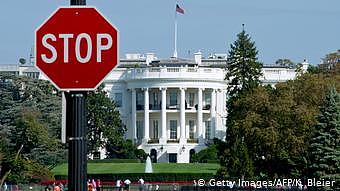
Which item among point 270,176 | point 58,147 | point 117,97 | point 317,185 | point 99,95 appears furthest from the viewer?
point 117,97

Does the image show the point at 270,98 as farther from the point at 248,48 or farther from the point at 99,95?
the point at 99,95

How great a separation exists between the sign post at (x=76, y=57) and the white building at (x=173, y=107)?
96.6m

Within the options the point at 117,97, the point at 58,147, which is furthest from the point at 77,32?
the point at 117,97

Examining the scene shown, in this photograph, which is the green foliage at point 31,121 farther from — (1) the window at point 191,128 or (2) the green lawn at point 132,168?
(1) the window at point 191,128

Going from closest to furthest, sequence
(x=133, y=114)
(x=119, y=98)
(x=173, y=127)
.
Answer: (x=173, y=127) < (x=133, y=114) < (x=119, y=98)

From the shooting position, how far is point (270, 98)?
55875mm

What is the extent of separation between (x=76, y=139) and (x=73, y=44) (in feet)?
2.13

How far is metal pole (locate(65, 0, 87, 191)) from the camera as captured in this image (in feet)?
22.1

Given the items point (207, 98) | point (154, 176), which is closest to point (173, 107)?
point (207, 98)

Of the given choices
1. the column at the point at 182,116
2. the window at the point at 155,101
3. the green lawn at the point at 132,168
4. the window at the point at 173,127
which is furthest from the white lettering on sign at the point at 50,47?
the window at the point at 155,101

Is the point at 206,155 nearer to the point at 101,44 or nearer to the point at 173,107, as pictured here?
the point at 173,107

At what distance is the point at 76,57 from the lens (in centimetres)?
675

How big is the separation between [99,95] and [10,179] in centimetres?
3895

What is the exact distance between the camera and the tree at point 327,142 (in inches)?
1816
